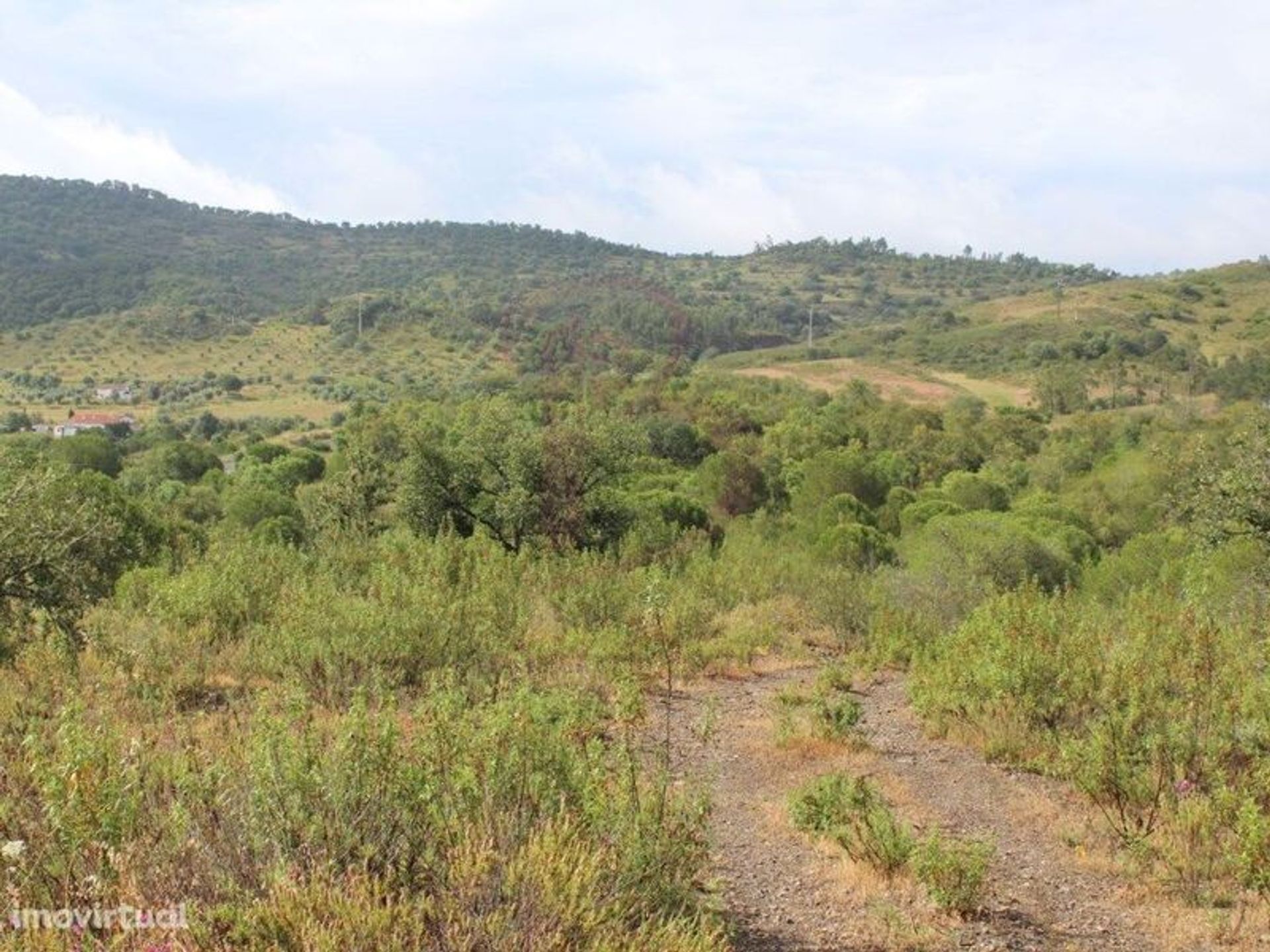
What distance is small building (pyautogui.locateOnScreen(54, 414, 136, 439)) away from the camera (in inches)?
2226

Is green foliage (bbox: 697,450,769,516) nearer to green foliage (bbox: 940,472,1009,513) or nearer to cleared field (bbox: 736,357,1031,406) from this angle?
green foliage (bbox: 940,472,1009,513)

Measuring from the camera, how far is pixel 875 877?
5.42 metres

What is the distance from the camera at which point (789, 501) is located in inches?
1407

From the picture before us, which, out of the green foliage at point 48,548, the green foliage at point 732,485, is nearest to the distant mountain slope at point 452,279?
the green foliage at point 732,485

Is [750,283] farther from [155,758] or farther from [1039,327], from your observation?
[155,758]

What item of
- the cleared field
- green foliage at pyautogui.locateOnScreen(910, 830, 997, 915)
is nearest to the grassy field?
the cleared field

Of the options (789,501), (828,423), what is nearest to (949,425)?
(828,423)

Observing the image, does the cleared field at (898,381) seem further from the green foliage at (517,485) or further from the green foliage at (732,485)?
the green foliage at (517,485)

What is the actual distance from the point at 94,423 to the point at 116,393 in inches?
864

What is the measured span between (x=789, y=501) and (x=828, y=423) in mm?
15544

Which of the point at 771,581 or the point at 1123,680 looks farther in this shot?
the point at 771,581

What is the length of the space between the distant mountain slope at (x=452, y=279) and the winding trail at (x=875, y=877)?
71.0 metres

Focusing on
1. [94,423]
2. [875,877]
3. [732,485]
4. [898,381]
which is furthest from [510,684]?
[898,381]

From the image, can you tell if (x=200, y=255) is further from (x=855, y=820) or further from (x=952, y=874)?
(x=952, y=874)
